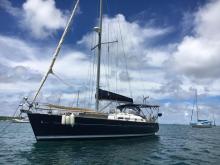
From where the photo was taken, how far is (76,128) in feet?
92.9

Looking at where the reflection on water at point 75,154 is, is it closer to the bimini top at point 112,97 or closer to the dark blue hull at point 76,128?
the dark blue hull at point 76,128

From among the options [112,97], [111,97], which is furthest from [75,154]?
[112,97]

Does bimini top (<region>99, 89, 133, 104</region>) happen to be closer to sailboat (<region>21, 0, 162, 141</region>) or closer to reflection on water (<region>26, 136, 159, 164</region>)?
sailboat (<region>21, 0, 162, 141</region>)

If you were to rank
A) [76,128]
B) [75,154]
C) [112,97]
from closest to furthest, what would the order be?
[75,154], [76,128], [112,97]

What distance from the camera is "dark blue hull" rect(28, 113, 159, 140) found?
27.2 metres

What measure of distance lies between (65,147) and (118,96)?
38.8ft

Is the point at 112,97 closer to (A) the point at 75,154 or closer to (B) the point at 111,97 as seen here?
(B) the point at 111,97

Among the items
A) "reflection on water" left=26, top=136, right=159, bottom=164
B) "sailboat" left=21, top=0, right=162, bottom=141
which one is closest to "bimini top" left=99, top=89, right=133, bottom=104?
"sailboat" left=21, top=0, right=162, bottom=141

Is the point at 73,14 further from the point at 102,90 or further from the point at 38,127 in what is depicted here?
the point at 38,127

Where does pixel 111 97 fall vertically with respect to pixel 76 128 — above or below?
above

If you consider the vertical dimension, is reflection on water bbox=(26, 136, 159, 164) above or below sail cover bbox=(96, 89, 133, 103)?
below

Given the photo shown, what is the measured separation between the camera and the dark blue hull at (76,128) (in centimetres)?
2716

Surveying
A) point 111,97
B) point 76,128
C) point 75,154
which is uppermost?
point 111,97

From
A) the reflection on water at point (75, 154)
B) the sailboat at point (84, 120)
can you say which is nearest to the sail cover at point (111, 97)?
the sailboat at point (84, 120)
